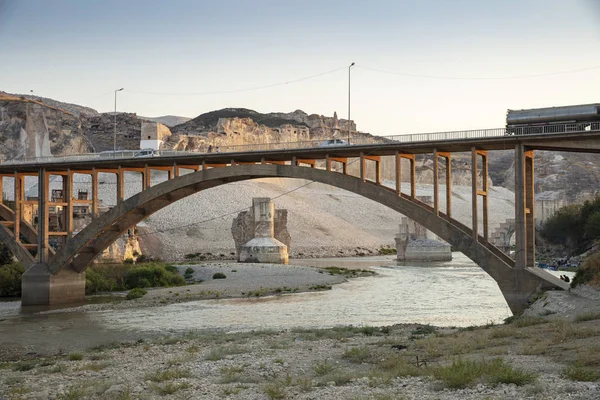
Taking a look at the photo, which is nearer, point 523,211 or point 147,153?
point 523,211

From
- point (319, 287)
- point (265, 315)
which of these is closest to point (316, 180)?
point (265, 315)

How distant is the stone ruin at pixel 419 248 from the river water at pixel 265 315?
137 feet

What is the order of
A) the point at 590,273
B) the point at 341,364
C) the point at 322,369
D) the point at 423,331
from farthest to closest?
1. the point at 590,273
2. the point at 423,331
3. the point at 341,364
4. the point at 322,369

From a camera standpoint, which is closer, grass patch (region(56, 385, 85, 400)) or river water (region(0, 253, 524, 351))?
grass patch (region(56, 385, 85, 400))

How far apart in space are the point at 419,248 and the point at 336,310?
183ft

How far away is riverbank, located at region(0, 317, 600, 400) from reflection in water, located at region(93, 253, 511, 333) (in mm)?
7224

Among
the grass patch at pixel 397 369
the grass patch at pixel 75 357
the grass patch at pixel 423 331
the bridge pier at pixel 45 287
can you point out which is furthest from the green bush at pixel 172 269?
the grass patch at pixel 397 369

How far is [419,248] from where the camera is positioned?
294 ft

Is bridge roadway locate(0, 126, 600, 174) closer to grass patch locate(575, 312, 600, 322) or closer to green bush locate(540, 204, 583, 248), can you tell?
grass patch locate(575, 312, 600, 322)

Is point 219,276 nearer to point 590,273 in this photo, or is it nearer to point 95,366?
point 590,273

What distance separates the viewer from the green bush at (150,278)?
50.7 m

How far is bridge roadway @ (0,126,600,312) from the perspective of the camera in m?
26.7

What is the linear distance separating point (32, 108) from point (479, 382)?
425ft

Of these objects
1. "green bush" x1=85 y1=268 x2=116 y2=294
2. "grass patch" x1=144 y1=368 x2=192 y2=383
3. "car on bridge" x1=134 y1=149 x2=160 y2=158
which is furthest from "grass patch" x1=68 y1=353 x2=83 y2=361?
"green bush" x1=85 y1=268 x2=116 y2=294
